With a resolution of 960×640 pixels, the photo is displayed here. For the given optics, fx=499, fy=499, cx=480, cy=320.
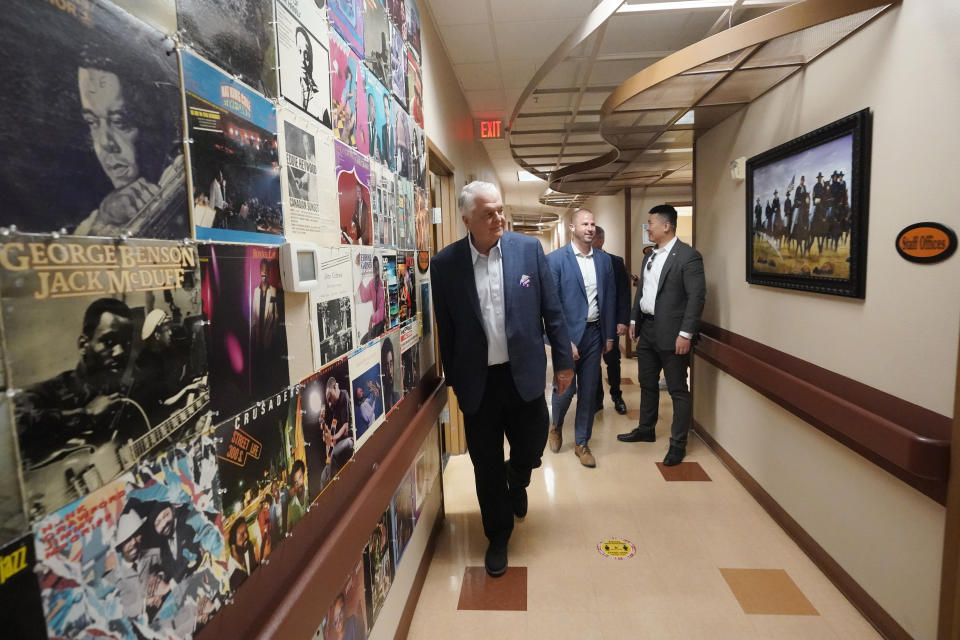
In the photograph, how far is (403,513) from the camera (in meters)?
2.04

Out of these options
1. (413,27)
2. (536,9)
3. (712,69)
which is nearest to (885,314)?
(712,69)

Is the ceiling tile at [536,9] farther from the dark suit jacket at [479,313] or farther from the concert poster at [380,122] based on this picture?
the dark suit jacket at [479,313]

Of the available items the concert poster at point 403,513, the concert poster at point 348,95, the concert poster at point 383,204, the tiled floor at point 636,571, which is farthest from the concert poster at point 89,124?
the tiled floor at point 636,571

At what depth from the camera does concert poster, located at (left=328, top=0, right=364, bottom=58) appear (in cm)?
136

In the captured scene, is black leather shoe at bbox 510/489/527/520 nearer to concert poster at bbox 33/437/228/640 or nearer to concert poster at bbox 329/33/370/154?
concert poster at bbox 329/33/370/154

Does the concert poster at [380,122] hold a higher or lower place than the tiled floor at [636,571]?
higher

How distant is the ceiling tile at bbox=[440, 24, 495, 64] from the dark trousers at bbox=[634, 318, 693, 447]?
7.55 feet

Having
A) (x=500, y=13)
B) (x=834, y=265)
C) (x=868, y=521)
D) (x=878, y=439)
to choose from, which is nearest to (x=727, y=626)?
(x=868, y=521)

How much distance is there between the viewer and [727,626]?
1.99 meters

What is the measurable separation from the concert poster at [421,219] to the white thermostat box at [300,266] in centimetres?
119

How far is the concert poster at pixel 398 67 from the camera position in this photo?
196cm

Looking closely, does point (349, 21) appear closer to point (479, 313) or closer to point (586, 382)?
point (479, 313)

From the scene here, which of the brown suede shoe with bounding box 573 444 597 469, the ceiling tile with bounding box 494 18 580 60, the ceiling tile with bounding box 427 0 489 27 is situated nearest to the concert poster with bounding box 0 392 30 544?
the ceiling tile with bounding box 427 0 489 27

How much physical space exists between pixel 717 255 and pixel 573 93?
172 centimetres
